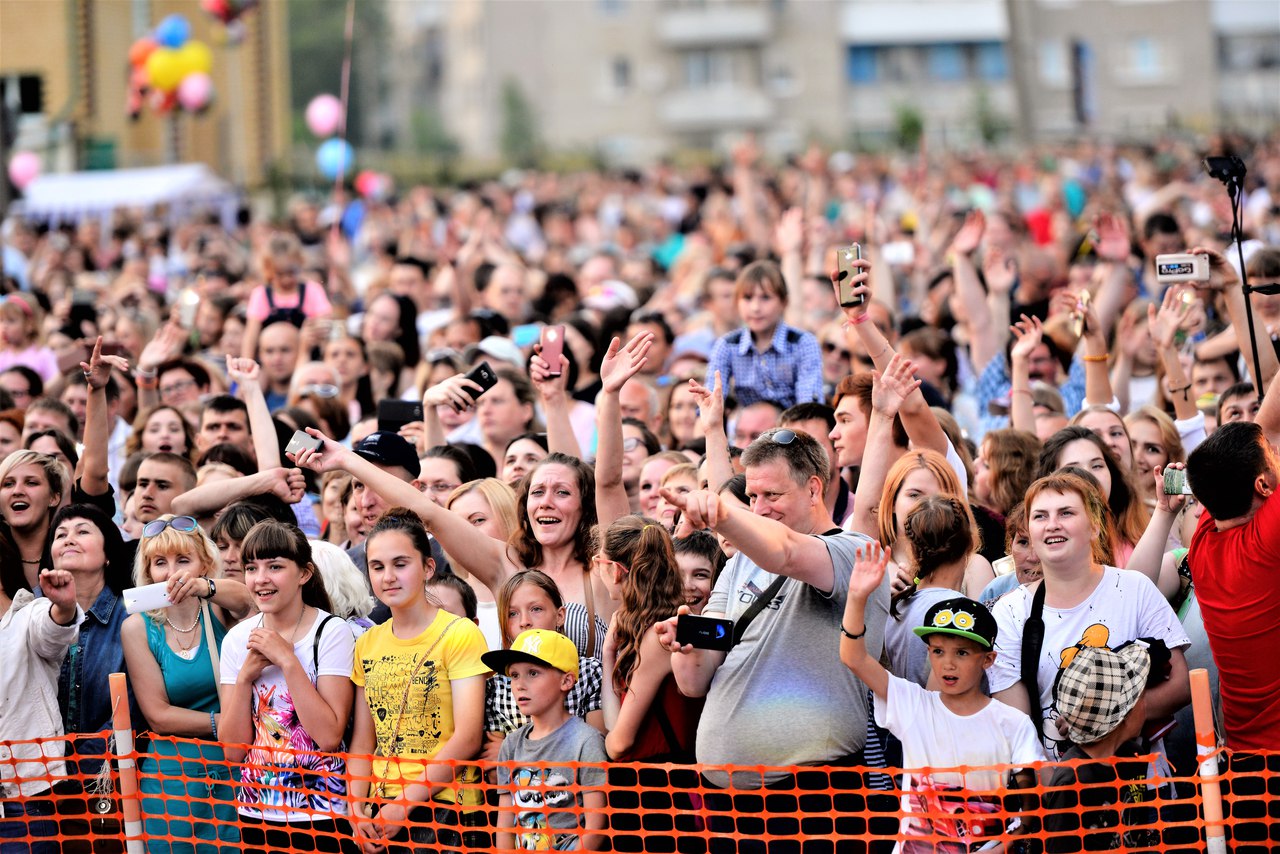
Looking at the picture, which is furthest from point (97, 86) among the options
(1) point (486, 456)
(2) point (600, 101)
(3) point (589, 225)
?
(2) point (600, 101)

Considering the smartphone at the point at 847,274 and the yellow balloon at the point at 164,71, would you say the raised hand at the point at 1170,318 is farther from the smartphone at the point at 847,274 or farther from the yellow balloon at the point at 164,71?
the yellow balloon at the point at 164,71

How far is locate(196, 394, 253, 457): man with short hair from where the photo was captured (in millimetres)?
8438

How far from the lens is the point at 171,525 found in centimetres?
645

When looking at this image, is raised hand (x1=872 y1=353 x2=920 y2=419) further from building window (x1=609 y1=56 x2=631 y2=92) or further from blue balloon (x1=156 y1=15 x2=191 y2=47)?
building window (x1=609 y1=56 x2=631 y2=92)

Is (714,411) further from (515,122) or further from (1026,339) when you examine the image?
(515,122)

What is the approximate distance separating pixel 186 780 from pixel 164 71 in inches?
724

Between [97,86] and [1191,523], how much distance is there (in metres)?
23.4

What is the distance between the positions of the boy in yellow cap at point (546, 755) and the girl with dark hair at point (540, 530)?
0.43 meters

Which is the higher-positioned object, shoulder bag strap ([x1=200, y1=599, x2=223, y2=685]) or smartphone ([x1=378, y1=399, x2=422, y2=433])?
smartphone ([x1=378, y1=399, x2=422, y2=433])

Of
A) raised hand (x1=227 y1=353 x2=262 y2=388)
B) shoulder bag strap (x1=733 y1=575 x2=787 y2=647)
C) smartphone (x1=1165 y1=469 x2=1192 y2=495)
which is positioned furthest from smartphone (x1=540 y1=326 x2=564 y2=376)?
smartphone (x1=1165 y1=469 x2=1192 y2=495)

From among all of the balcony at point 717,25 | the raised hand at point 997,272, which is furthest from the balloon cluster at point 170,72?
the balcony at point 717,25

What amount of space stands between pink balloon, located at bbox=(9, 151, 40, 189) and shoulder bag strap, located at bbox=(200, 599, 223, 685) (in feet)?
61.4

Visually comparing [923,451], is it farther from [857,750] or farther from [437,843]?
[437,843]

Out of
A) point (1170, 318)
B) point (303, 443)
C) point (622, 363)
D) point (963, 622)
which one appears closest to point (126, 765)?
point (303, 443)
